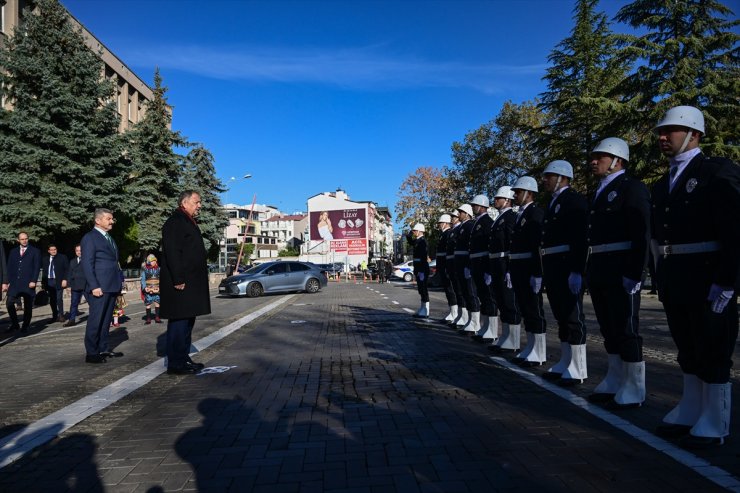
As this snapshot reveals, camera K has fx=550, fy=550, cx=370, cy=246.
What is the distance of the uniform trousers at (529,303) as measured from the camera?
6.41 m

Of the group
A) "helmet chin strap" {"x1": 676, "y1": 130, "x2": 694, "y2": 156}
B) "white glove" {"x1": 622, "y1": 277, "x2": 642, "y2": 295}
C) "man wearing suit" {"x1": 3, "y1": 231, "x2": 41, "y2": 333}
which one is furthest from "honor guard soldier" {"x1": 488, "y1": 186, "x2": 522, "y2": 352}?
"man wearing suit" {"x1": 3, "y1": 231, "x2": 41, "y2": 333}

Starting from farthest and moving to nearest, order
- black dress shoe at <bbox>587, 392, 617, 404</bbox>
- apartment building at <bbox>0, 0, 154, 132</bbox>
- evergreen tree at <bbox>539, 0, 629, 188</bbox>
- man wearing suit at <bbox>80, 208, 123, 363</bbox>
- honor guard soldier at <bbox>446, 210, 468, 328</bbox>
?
evergreen tree at <bbox>539, 0, 629, 188</bbox> → apartment building at <bbox>0, 0, 154, 132</bbox> → honor guard soldier at <bbox>446, 210, 468, 328</bbox> → man wearing suit at <bbox>80, 208, 123, 363</bbox> → black dress shoe at <bbox>587, 392, 617, 404</bbox>

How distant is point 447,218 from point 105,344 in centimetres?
681

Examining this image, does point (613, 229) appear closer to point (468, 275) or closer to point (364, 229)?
point (468, 275)

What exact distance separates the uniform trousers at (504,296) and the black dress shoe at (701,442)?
3.77 metres

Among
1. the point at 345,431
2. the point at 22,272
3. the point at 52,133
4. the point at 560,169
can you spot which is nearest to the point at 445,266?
the point at 560,169

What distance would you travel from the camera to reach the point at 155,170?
34719 mm

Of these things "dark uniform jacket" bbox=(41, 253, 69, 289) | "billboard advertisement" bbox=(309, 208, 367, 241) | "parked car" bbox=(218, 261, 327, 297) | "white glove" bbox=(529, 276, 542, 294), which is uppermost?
"billboard advertisement" bbox=(309, 208, 367, 241)

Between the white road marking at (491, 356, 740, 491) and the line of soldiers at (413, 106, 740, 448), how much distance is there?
0.40ft

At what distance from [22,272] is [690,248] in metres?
11.5

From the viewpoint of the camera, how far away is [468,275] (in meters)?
9.36

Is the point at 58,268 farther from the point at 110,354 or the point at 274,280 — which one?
the point at 274,280

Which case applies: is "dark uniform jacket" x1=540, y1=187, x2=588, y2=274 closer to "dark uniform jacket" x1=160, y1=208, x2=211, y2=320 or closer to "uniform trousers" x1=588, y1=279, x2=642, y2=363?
"uniform trousers" x1=588, y1=279, x2=642, y2=363

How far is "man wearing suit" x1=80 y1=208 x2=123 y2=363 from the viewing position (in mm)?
7328
